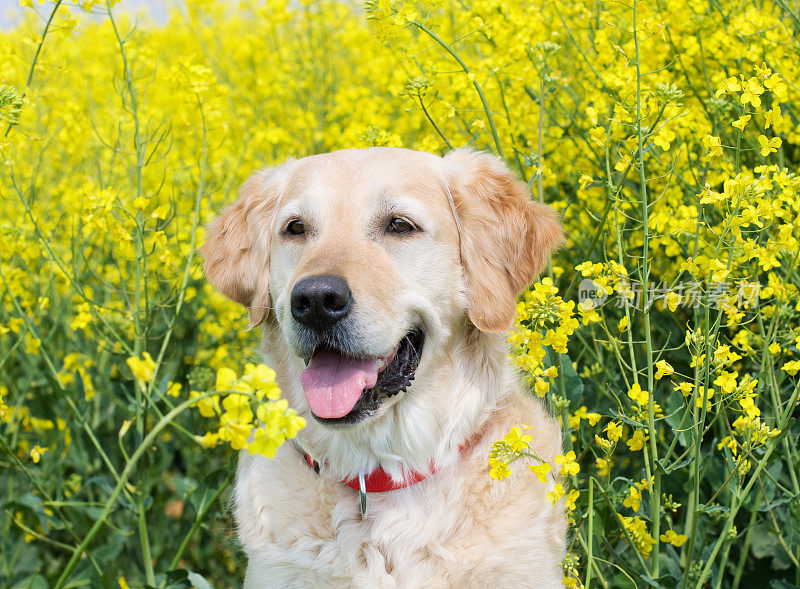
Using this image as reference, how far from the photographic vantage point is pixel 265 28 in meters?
5.87

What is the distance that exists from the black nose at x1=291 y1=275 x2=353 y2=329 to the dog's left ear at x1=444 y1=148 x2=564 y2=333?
549 mm

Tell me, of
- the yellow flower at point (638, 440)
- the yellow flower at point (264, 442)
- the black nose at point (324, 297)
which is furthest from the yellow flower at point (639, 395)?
the yellow flower at point (264, 442)

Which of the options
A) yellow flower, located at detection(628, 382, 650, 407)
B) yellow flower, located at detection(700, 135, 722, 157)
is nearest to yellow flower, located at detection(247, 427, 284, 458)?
yellow flower, located at detection(628, 382, 650, 407)

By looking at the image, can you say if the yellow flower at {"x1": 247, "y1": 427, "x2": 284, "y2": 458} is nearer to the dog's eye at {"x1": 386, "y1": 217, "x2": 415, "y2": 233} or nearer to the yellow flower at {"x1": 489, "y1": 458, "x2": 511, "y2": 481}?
the yellow flower at {"x1": 489, "y1": 458, "x2": 511, "y2": 481}

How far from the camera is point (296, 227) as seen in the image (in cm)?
273

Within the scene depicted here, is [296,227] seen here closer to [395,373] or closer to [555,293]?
[395,373]

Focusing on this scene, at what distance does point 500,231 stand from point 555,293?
0.33 metres

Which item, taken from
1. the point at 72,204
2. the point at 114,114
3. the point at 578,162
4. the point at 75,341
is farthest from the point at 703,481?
the point at 114,114

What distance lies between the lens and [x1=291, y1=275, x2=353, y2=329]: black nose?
2.25 m

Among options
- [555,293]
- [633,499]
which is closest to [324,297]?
[555,293]

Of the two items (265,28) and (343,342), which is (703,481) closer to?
(343,342)

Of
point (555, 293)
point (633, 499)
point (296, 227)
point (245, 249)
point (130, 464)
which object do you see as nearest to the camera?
point (130, 464)

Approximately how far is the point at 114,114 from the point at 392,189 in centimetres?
262

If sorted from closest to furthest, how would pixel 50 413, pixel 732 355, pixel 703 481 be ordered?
pixel 732 355, pixel 703 481, pixel 50 413
